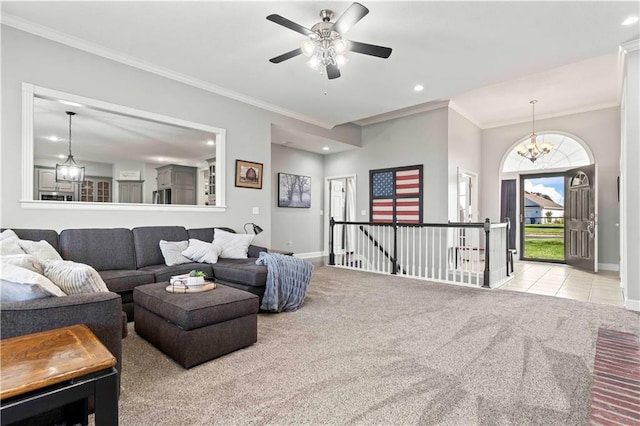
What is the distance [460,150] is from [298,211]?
392 cm

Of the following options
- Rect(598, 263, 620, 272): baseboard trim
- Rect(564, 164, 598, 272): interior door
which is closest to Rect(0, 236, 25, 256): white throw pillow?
Rect(564, 164, 598, 272): interior door

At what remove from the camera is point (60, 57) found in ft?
11.1

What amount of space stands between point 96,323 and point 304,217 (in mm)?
6447

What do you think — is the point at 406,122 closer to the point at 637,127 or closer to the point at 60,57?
the point at 637,127

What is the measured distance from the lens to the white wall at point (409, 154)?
6.13m

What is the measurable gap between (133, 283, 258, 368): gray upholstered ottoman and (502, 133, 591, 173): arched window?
24.8 ft

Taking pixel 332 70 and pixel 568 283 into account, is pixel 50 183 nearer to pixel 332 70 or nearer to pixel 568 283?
pixel 332 70

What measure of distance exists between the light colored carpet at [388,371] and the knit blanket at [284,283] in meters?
0.16

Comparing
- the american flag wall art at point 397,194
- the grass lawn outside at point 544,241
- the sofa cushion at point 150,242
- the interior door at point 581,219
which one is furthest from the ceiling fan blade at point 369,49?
the grass lawn outside at point 544,241

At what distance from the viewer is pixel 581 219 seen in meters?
6.49

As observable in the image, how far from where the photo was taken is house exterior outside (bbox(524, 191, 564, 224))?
304 inches

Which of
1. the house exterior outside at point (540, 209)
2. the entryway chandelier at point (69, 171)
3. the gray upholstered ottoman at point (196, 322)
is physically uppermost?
the entryway chandelier at point (69, 171)

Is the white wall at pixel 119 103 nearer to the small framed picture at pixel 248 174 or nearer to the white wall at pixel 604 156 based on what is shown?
the small framed picture at pixel 248 174

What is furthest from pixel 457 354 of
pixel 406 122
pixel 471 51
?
pixel 406 122
